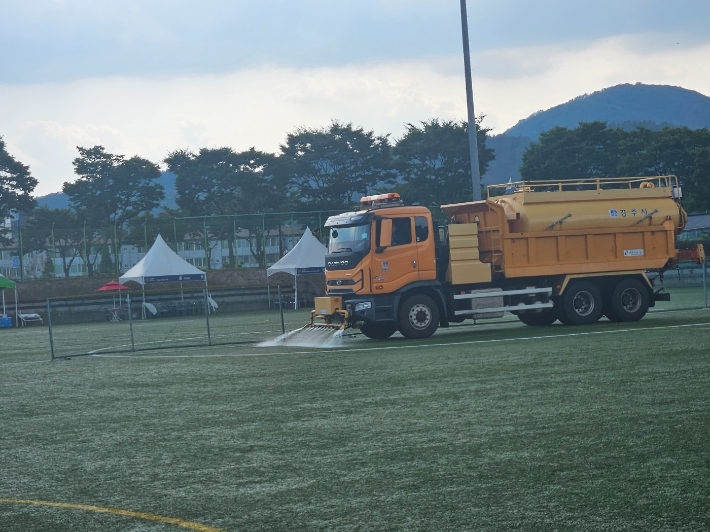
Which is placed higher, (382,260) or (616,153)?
(616,153)

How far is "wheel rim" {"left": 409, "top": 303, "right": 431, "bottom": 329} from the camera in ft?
62.0

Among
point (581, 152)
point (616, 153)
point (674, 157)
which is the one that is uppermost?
point (581, 152)

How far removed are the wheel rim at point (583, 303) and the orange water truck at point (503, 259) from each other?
22mm

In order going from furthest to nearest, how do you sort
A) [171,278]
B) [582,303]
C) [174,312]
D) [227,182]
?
[227,182]
[174,312]
[171,278]
[582,303]

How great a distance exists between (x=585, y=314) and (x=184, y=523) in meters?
15.6

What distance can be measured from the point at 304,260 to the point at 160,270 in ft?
20.3

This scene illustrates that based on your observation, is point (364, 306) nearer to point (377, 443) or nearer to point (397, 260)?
point (397, 260)

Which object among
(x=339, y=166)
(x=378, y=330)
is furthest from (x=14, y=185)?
(x=378, y=330)

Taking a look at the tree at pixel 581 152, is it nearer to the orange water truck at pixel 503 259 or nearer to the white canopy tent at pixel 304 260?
the white canopy tent at pixel 304 260

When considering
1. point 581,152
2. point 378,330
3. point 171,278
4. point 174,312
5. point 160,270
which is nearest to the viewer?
point 378,330

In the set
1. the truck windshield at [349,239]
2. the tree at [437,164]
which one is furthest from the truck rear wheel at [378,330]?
the tree at [437,164]

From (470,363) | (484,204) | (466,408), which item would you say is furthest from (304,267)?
(466,408)

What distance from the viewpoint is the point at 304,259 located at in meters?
39.7

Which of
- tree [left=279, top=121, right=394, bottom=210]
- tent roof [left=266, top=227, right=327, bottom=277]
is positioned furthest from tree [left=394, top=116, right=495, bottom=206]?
tent roof [left=266, top=227, right=327, bottom=277]
